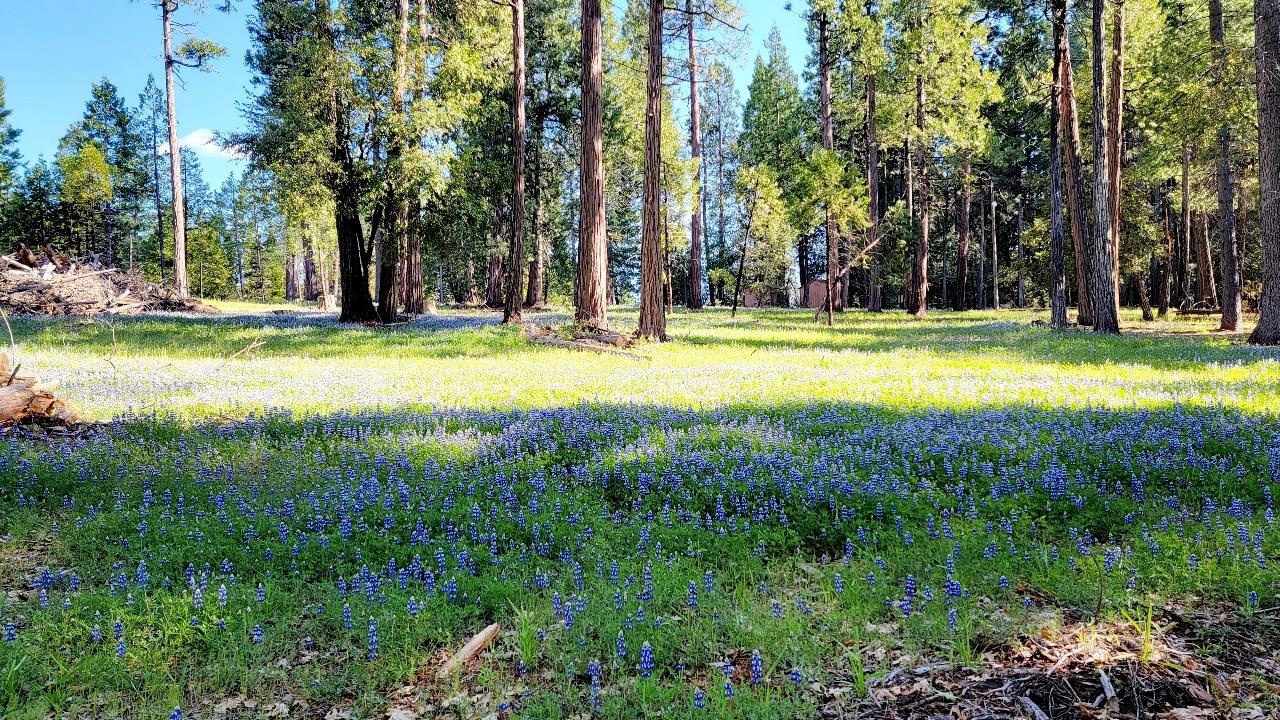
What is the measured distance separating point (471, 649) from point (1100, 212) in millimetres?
22730

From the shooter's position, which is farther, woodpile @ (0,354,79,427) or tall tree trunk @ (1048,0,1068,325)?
tall tree trunk @ (1048,0,1068,325)

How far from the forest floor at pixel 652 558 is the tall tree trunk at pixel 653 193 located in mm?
9856

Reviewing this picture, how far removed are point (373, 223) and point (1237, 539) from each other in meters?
22.8

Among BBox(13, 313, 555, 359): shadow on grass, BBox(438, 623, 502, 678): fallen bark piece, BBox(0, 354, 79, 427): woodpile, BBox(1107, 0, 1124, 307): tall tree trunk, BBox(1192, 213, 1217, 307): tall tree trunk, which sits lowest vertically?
BBox(438, 623, 502, 678): fallen bark piece

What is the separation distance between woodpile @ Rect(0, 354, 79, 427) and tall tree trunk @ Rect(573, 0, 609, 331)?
446 inches

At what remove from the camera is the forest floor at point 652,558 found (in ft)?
10.4

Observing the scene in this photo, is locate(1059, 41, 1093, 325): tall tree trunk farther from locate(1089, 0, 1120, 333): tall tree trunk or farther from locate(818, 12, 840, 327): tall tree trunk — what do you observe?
locate(818, 12, 840, 327): tall tree trunk

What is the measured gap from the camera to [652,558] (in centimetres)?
444

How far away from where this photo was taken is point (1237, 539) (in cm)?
421

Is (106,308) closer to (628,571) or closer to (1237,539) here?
(628,571)

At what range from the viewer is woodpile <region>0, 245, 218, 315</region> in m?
25.2

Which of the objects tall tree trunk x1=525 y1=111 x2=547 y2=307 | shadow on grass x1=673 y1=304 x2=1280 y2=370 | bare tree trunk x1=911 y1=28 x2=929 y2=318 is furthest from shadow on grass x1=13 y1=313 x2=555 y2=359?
bare tree trunk x1=911 y1=28 x2=929 y2=318

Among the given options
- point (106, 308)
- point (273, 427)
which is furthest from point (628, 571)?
point (106, 308)

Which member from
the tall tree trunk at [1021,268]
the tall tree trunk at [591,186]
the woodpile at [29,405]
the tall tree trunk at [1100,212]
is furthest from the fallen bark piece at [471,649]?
the tall tree trunk at [1021,268]
